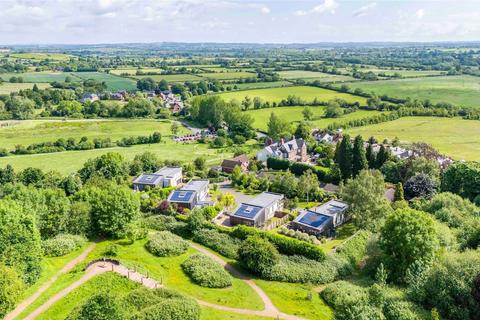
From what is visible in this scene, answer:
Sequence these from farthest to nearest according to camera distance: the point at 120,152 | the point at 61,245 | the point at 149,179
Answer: the point at 120,152 → the point at 149,179 → the point at 61,245

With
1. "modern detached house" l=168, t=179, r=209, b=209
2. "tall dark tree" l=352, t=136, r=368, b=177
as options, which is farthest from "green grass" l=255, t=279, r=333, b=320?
"tall dark tree" l=352, t=136, r=368, b=177

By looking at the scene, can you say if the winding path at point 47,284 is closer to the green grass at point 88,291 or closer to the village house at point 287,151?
the green grass at point 88,291

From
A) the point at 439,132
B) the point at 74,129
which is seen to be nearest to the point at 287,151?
the point at 439,132

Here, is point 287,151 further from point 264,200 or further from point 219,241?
point 219,241

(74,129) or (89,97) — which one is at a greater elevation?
(89,97)

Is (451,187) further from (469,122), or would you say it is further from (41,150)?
→ (41,150)

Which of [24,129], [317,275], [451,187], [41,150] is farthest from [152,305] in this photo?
[24,129]

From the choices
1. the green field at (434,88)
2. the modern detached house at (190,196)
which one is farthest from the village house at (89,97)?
the modern detached house at (190,196)
